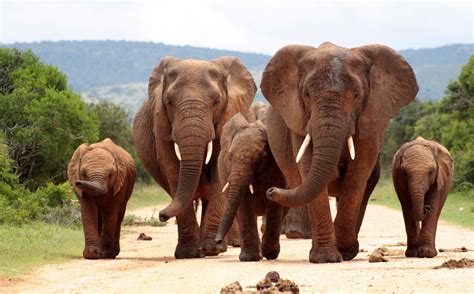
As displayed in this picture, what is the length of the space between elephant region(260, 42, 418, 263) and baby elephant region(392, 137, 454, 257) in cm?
105

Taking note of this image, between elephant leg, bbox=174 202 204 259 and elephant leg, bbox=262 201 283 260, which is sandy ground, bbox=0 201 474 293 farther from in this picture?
elephant leg, bbox=174 202 204 259

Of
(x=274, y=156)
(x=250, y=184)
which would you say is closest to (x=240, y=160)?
(x=250, y=184)

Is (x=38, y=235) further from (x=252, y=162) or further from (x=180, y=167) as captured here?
(x=252, y=162)

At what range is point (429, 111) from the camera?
5781 centimetres

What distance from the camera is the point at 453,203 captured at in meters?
31.4

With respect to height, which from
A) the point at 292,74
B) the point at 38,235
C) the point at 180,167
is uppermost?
the point at 292,74

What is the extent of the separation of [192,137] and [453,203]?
16957 mm

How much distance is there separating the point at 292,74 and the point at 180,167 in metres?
2.23

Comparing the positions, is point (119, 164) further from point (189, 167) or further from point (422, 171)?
point (422, 171)

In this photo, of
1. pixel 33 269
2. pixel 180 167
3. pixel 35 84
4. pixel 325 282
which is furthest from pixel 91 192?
pixel 35 84

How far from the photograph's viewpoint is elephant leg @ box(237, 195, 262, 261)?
1438 centimetres

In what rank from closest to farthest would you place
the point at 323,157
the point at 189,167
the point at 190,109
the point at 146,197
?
the point at 323,157, the point at 189,167, the point at 190,109, the point at 146,197

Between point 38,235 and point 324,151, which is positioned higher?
point 324,151

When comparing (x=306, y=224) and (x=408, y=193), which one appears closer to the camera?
(x=408, y=193)
